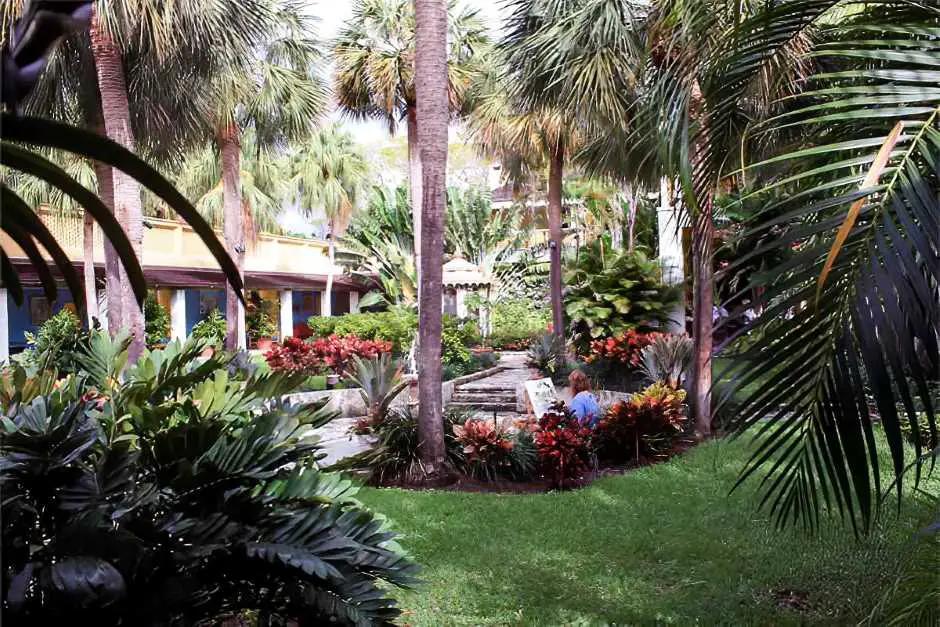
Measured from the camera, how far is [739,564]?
→ 4895 millimetres

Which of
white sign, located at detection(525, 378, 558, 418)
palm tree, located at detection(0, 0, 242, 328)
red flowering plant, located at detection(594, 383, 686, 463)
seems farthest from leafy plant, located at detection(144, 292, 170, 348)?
palm tree, located at detection(0, 0, 242, 328)

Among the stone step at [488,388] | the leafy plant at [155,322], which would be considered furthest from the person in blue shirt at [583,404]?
the leafy plant at [155,322]

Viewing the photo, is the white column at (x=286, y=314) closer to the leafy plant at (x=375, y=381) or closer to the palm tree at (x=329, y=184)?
the palm tree at (x=329, y=184)

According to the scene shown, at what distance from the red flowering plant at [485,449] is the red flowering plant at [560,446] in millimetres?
383

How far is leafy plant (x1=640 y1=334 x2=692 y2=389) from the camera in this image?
37.9 ft

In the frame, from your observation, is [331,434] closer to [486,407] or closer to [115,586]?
[486,407]

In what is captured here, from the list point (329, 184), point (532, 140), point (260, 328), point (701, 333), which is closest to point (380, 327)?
point (260, 328)

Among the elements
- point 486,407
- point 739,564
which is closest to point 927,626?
point 739,564

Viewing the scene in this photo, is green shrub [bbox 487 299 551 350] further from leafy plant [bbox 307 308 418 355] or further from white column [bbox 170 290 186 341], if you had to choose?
white column [bbox 170 290 186 341]

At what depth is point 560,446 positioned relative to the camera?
7605 mm

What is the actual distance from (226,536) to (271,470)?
1.46ft

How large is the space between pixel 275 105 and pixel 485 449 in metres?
11.3

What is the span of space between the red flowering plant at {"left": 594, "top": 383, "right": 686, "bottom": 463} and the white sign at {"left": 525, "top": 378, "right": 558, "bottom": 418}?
0.77m

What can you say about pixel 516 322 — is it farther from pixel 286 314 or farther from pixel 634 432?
pixel 634 432
